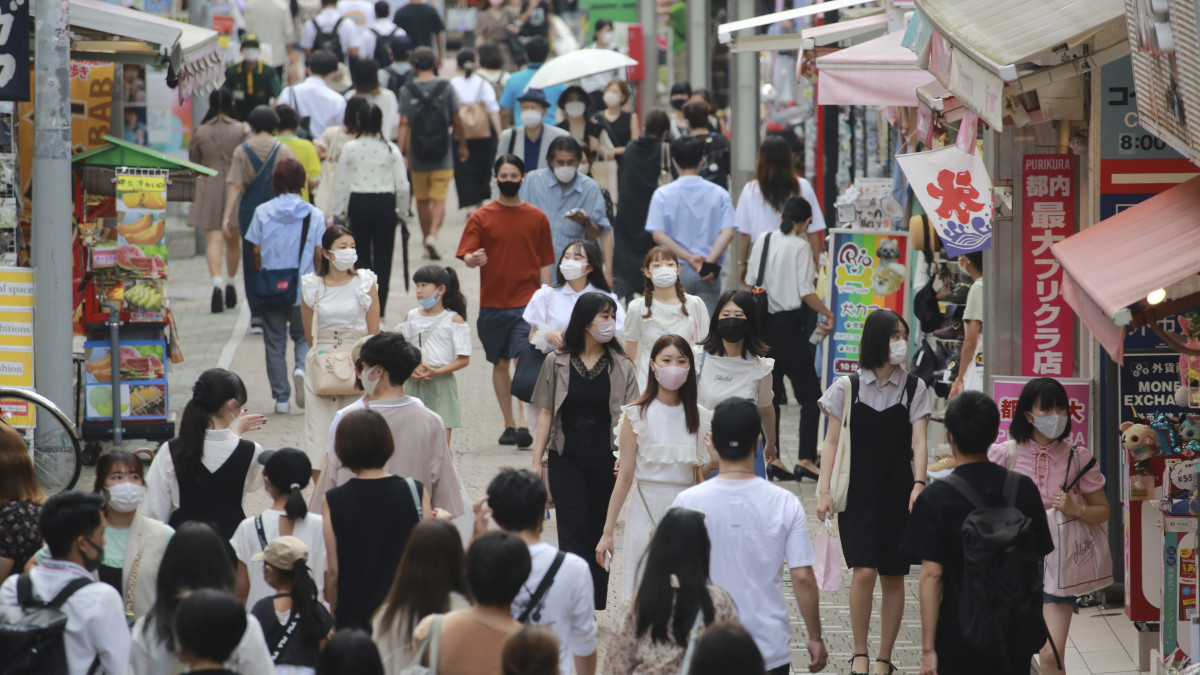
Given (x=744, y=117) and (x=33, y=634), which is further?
(x=744, y=117)

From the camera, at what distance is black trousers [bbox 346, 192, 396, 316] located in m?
13.9

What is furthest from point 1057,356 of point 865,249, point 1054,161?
point 865,249

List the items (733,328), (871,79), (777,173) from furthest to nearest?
(777,173) → (871,79) → (733,328)

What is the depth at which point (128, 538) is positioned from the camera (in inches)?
238

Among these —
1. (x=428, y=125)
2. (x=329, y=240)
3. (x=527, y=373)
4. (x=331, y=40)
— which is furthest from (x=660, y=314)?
(x=331, y=40)

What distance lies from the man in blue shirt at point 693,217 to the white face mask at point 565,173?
Result: 65cm

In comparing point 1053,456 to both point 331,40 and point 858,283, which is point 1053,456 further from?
point 331,40

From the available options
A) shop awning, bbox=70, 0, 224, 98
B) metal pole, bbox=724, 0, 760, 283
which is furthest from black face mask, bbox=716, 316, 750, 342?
metal pole, bbox=724, 0, 760, 283

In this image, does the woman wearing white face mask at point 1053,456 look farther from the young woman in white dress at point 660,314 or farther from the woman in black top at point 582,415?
the young woman in white dress at point 660,314

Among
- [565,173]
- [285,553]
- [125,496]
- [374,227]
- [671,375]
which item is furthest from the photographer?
[374,227]

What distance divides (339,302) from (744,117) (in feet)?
19.5

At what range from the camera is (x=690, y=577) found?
4.93m

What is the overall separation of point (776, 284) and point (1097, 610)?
3139 millimetres

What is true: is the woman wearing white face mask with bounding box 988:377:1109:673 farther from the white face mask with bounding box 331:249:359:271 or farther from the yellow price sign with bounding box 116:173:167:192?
the yellow price sign with bounding box 116:173:167:192
